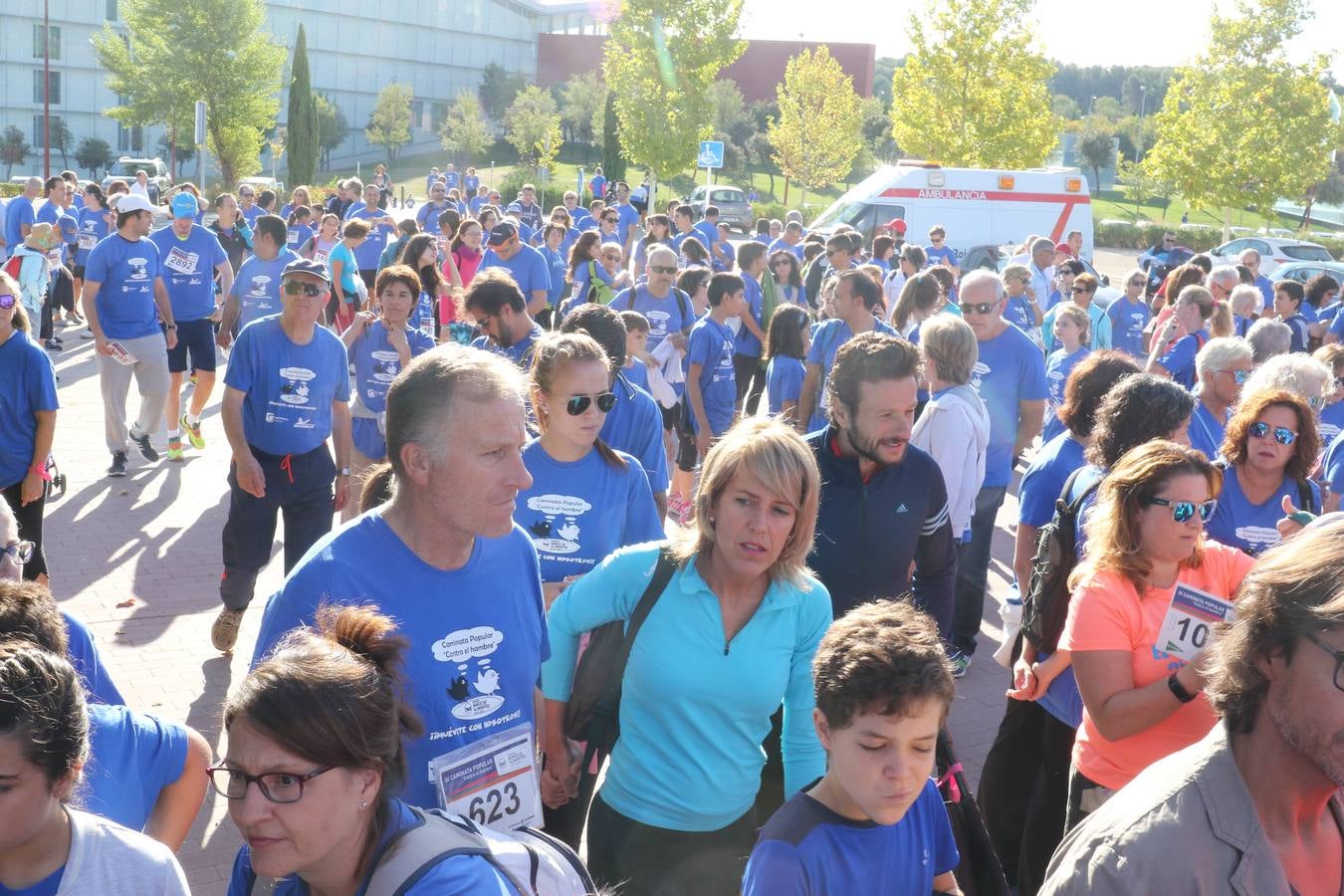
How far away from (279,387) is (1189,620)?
4.82 metres

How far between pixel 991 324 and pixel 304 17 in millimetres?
82765

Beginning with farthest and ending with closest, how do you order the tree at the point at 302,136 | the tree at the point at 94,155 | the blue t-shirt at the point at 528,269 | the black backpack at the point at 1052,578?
1. the tree at the point at 94,155
2. the tree at the point at 302,136
3. the blue t-shirt at the point at 528,269
4. the black backpack at the point at 1052,578

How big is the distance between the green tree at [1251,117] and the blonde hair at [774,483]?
38.1m

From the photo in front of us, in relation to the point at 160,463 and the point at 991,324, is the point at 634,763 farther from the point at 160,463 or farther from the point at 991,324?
the point at 160,463

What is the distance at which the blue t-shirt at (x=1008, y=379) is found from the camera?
25.2ft

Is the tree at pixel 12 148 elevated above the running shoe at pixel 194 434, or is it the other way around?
the tree at pixel 12 148

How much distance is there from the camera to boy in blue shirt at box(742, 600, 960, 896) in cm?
250

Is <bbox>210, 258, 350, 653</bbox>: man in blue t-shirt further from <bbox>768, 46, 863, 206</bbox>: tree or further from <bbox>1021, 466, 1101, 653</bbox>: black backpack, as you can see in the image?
<bbox>768, 46, 863, 206</bbox>: tree

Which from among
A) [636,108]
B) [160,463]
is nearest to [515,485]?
[160,463]

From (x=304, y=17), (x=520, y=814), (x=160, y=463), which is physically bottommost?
(x=160, y=463)

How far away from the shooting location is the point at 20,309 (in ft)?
20.0

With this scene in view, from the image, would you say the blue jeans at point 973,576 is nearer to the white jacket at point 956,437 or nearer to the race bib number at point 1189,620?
the white jacket at point 956,437

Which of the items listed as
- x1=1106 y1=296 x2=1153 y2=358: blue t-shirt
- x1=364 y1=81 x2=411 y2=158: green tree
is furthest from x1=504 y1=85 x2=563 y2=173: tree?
x1=1106 y1=296 x2=1153 y2=358: blue t-shirt

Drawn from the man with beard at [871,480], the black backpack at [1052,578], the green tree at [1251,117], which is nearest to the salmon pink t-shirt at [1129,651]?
the black backpack at [1052,578]
